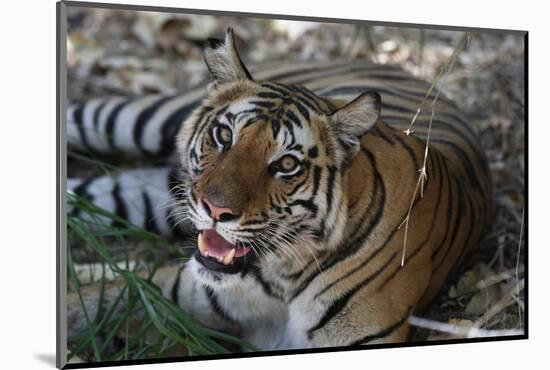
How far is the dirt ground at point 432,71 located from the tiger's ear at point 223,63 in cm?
29

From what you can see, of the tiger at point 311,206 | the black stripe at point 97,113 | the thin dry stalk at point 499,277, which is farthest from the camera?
the black stripe at point 97,113

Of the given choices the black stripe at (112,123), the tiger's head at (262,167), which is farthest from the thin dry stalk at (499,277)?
the black stripe at (112,123)

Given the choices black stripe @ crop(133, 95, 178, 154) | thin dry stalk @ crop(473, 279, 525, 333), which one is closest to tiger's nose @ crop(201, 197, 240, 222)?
black stripe @ crop(133, 95, 178, 154)

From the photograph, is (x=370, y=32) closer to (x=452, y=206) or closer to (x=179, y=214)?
(x=452, y=206)

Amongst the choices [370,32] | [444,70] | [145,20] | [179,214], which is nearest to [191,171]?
[179,214]

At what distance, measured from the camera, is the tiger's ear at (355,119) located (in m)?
2.59

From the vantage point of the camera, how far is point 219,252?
8.48ft

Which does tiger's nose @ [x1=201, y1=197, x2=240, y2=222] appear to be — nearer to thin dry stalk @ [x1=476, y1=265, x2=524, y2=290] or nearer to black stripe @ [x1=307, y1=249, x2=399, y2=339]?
black stripe @ [x1=307, y1=249, x2=399, y2=339]

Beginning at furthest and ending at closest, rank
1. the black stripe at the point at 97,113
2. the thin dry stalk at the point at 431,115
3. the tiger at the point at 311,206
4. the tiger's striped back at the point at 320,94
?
the black stripe at the point at 97,113 < the tiger's striped back at the point at 320,94 < the thin dry stalk at the point at 431,115 < the tiger at the point at 311,206

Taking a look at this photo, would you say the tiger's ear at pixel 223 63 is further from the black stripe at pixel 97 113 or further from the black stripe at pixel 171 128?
the black stripe at pixel 97 113

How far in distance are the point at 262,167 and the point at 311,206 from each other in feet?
0.61

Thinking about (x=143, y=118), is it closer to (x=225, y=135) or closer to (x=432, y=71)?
(x=225, y=135)

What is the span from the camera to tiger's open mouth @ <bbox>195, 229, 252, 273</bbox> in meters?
2.58

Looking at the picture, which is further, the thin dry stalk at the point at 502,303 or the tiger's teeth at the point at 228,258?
the thin dry stalk at the point at 502,303
